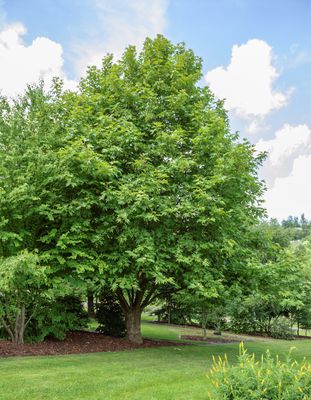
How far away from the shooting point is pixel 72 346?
36.7ft

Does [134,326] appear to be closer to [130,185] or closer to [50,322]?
[50,322]

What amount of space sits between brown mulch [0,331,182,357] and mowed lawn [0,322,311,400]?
0.81 m

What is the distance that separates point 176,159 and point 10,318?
7.04m

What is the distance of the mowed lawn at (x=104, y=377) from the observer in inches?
235

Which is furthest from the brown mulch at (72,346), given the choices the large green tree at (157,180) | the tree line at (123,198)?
the large green tree at (157,180)

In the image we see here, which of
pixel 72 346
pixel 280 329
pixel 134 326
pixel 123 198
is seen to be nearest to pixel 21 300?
pixel 72 346

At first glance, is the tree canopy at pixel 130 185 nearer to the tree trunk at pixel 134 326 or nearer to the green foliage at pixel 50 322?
the tree trunk at pixel 134 326

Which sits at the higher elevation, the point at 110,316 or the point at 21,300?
the point at 21,300

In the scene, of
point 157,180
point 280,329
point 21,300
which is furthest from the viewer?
point 280,329

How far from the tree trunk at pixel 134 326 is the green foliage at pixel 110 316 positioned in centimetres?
184

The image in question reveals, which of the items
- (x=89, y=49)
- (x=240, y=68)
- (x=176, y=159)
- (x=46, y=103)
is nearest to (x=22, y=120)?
(x=46, y=103)

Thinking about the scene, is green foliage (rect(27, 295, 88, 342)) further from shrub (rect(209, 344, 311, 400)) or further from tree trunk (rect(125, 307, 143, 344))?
shrub (rect(209, 344, 311, 400))

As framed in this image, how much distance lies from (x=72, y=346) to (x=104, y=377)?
452cm

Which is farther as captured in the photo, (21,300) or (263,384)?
(21,300)
